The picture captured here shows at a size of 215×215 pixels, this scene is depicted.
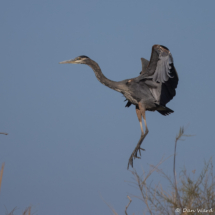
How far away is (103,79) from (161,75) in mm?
1281

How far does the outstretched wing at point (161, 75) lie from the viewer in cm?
657

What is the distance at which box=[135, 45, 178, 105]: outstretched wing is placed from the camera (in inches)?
259

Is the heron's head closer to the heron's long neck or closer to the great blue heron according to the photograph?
the great blue heron

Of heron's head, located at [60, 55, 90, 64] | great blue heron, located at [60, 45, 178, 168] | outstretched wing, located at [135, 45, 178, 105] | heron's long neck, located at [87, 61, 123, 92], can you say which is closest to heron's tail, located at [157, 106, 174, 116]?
great blue heron, located at [60, 45, 178, 168]

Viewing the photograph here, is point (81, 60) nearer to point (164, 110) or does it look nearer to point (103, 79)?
point (103, 79)

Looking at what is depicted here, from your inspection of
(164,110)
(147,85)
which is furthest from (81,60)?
(164,110)

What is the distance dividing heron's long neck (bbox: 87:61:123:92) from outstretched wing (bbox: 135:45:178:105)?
0.46 m

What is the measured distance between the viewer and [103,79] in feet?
23.3

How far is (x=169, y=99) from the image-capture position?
292 inches

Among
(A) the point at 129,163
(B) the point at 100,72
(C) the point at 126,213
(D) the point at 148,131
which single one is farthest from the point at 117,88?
(C) the point at 126,213

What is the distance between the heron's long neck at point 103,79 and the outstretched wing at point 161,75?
46 cm

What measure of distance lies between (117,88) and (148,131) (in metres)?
1.18

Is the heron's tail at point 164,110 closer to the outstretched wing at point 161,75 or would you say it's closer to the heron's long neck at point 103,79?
the outstretched wing at point 161,75

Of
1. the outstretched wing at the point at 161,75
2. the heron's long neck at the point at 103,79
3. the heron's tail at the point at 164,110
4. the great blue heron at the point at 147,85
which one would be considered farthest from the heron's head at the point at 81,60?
the heron's tail at the point at 164,110
